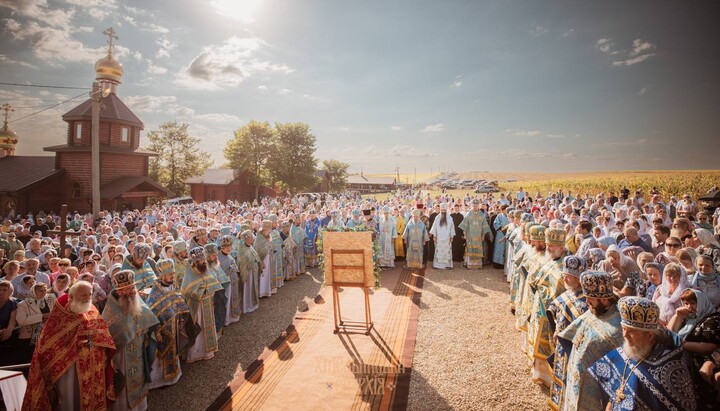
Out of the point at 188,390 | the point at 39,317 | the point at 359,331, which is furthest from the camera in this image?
the point at 359,331

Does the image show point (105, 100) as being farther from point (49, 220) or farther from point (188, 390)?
point (188, 390)

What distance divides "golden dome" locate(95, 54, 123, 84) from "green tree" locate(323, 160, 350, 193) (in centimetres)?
5201

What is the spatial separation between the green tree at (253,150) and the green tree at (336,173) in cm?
2950

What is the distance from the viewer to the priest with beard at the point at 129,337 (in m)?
4.71

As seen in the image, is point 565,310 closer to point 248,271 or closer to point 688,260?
point 688,260

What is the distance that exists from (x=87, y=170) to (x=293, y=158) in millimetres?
27814

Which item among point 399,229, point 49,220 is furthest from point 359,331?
point 49,220

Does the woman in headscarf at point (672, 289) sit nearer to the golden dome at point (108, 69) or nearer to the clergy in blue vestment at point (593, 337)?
the clergy in blue vestment at point (593, 337)

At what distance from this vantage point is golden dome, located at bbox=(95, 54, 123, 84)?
3070 centimetres

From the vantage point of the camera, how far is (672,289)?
4477 mm

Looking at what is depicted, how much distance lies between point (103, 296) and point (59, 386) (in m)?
2.49

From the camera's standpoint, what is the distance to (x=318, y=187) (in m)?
75.2

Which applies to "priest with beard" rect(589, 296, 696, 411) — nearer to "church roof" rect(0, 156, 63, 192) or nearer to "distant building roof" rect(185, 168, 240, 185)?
"church roof" rect(0, 156, 63, 192)

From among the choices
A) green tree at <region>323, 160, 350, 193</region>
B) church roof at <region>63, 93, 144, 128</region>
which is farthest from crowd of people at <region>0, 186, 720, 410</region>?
green tree at <region>323, 160, 350, 193</region>
